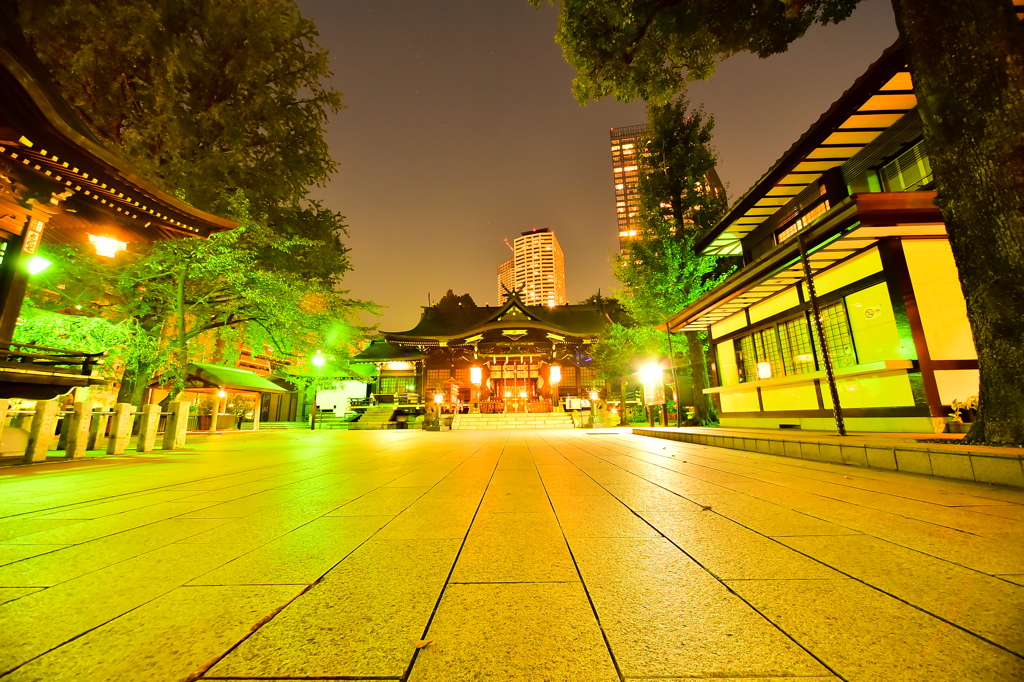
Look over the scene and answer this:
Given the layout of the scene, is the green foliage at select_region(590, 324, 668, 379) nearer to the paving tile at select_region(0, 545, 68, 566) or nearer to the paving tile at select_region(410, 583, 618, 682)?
the paving tile at select_region(410, 583, 618, 682)

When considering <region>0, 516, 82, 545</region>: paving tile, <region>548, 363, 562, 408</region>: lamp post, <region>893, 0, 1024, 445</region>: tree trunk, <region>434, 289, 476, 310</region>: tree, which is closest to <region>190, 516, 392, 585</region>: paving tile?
<region>0, 516, 82, 545</region>: paving tile

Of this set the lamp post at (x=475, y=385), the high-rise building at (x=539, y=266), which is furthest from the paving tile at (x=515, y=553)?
the high-rise building at (x=539, y=266)

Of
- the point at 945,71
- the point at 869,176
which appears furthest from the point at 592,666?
the point at 869,176

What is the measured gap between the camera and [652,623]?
1.00 meters

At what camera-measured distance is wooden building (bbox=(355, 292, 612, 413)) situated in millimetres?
23219

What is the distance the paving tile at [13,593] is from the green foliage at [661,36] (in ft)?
31.7

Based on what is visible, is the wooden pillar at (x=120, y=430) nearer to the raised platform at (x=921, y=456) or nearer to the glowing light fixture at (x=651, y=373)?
the raised platform at (x=921, y=456)

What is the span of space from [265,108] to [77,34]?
4.22m

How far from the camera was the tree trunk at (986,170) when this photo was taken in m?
3.51

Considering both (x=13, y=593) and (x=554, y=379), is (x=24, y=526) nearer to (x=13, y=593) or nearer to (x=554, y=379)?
(x=13, y=593)

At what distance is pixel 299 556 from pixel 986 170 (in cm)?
630

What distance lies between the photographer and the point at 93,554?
5.26ft

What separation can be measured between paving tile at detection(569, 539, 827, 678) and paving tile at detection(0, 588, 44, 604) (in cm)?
176

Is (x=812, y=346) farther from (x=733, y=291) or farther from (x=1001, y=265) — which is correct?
(x=1001, y=265)
